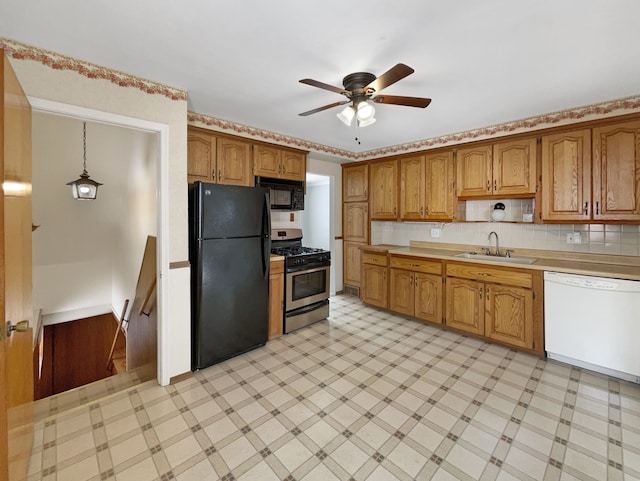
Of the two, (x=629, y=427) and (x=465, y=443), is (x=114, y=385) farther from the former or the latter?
(x=629, y=427)

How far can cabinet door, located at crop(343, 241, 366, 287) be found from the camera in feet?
15.8

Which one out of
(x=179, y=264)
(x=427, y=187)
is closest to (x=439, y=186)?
(x=427, y=187)

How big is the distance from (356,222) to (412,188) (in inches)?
44.4

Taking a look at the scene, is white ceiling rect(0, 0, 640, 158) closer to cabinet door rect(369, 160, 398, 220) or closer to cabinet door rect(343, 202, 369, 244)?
cabinet door rect(369, 160, 398, 220)

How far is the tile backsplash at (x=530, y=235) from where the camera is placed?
2.82 m

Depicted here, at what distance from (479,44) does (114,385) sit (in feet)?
12.7

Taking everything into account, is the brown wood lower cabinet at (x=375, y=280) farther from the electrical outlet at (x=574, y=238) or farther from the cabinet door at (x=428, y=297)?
the electrical outlet at (x=574, y=238)

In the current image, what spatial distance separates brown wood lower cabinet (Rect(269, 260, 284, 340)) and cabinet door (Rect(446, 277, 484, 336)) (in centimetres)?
198

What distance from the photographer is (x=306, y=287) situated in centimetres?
358

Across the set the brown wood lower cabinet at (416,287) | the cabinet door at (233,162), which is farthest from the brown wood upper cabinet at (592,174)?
the cabinet door at (233,162)

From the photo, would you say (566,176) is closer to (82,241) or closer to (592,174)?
(592,174)

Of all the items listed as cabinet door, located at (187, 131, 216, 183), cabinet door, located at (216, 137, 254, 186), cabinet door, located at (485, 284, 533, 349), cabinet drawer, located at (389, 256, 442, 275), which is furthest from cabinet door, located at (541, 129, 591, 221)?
cabinet door, located at (187, 131, 216, 183)

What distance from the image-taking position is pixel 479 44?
174 cm

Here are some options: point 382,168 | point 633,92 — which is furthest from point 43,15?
point 633,92
